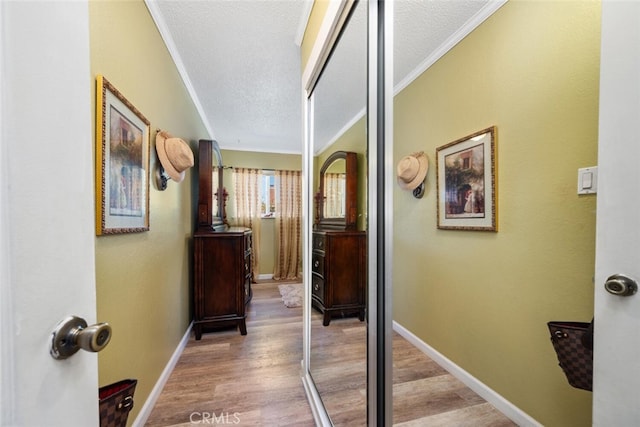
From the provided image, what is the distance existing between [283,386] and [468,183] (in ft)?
5.90

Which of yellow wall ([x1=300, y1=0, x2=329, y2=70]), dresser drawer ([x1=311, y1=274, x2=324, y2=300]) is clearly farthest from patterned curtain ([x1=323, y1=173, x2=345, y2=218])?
yellow wall ([x1=300, y1=0, x2=329, y2=70])

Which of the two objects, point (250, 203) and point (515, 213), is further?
point (250, 203)

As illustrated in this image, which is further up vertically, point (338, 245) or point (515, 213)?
point (515, 213)

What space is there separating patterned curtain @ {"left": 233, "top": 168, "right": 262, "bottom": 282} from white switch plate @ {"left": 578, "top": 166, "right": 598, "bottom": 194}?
4.57 metres

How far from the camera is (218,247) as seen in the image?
253cm

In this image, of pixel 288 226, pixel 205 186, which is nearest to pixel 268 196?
pixel 288 226

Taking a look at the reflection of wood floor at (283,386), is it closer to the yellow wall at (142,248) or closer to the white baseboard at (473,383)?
the white baseboard at (473,383)

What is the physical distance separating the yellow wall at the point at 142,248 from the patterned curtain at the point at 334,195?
1128mm

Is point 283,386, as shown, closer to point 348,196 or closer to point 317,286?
point 317,286

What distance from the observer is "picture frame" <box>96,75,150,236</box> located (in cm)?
104

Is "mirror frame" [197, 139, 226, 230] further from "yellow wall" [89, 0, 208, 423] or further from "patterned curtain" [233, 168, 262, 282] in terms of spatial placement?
"patterned curtain" [233, 168, 262, 282]

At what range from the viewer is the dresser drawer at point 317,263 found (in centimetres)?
179

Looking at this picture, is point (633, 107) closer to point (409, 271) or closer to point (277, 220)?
point (409, 271)

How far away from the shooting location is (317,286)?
5.87ft
